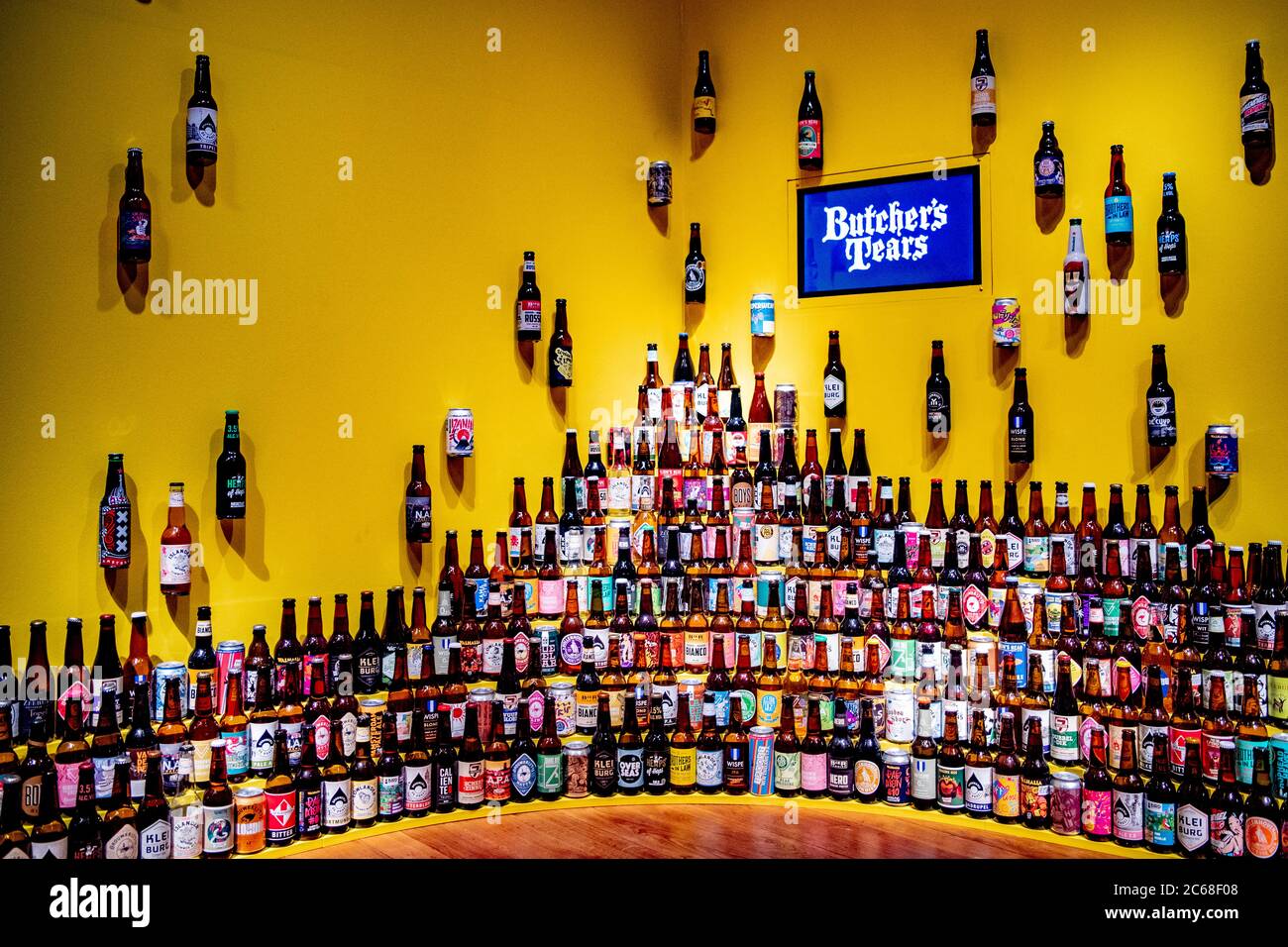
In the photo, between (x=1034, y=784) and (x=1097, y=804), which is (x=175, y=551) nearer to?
(x=1034, y=784)

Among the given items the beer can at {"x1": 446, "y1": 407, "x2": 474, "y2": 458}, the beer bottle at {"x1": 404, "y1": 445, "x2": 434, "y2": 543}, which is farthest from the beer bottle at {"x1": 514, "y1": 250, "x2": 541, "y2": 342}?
the beer bottle at {"x1": 404, "y1": 445, "x2": 434, "y2": 543}

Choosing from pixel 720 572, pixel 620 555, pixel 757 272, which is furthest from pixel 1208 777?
pixel 757 272

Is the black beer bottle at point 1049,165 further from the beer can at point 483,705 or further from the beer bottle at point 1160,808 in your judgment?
the beer can at point 483,705

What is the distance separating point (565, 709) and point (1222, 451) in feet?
Answer: 8.40

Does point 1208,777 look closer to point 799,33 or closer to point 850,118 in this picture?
point 850,118

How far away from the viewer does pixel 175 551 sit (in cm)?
343

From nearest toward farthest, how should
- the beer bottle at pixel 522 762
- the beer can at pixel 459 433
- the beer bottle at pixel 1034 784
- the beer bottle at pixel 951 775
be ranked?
the beer bottle at pixel 1034 784 < the beer bottle at pixel 951 775 < the beer bottle at pixel 522 762 < the beer can at pixel 459 433

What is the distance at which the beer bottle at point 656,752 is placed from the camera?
13.0 ft

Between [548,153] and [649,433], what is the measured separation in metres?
1.28

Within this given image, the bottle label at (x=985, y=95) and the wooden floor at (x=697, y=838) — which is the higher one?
the bottle label at (x=985, y=95)

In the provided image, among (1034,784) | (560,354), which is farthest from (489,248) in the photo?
(1034,784)

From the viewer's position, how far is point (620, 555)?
4316mm

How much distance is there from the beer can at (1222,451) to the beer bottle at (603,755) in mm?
2311

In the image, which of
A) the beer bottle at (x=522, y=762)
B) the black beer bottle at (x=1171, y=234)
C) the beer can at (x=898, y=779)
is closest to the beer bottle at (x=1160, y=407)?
the black beer bottle at (x=1171, y=234)
